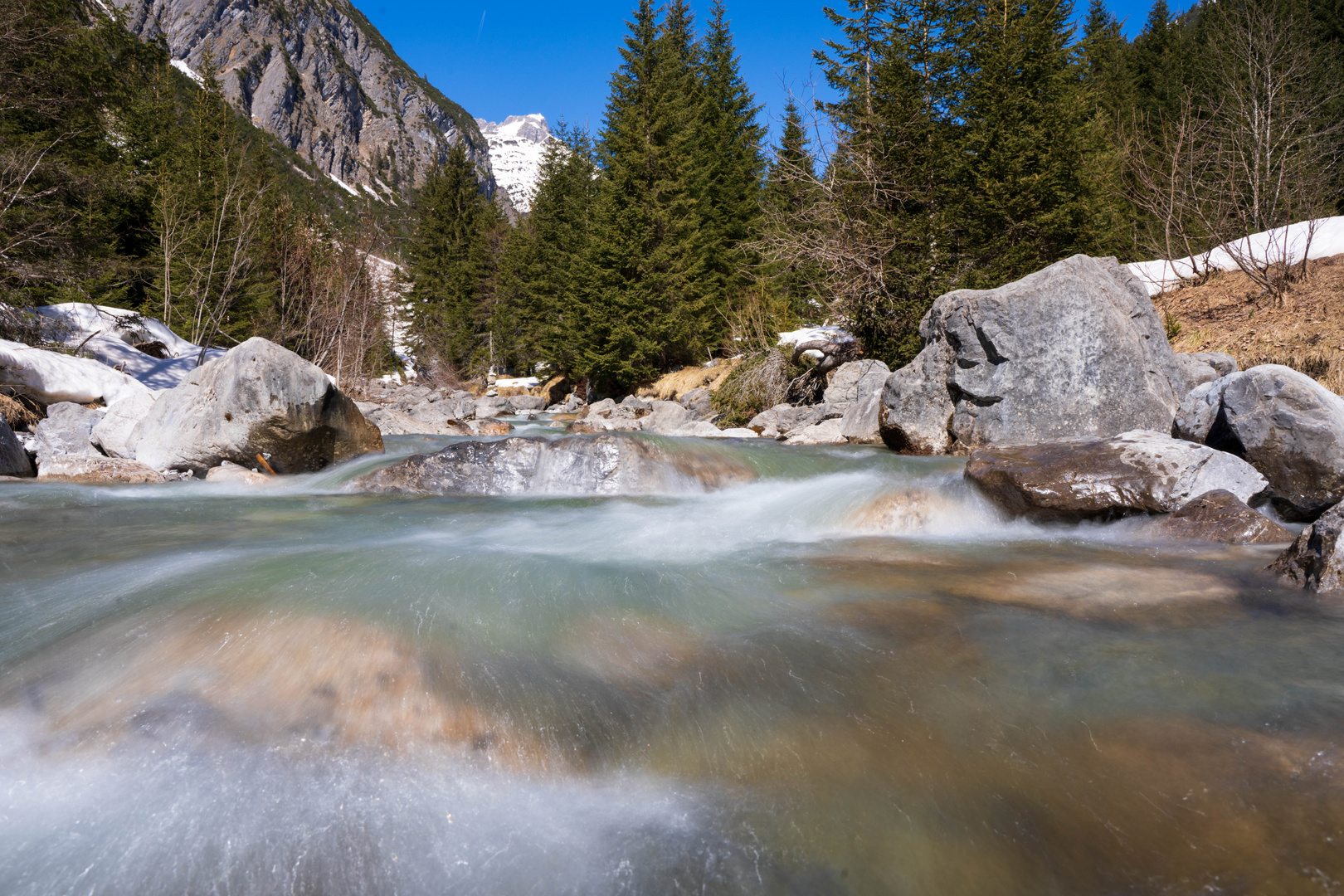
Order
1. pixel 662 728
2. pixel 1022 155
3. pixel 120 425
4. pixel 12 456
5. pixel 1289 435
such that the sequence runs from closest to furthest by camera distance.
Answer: pixel 662 728, pixel 1289 435, pixel 12 456, pixel 120 425, pixel 1022 155

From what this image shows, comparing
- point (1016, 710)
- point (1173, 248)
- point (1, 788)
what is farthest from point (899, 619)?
point (1173, 248)

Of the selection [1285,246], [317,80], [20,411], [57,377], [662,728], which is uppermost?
[317,80]

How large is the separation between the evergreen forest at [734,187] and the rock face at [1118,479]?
27.5 feet

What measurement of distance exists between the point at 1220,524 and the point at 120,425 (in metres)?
12.0

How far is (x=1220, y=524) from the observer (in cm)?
471

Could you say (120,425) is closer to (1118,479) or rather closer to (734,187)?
(1118,479)

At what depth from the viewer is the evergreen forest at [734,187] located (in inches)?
522

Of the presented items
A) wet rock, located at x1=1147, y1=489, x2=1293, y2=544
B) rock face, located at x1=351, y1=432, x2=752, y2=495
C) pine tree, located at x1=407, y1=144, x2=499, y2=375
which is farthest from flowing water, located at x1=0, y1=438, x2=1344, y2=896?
pine tree, located at x1=407, y1=144, x2=499, y2=375

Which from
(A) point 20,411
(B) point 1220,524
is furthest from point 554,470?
(A) point 20,411

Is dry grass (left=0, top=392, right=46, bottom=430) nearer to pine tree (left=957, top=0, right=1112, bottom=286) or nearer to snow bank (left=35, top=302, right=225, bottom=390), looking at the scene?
snow bank (left=35, top=302, right=225, bottom=390)

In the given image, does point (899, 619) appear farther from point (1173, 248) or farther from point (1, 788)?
point (1173, 248)

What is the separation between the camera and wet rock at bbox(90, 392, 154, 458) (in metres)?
8.48

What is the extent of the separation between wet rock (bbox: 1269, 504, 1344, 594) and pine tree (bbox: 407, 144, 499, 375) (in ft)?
110

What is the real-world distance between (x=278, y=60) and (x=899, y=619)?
183 metres
